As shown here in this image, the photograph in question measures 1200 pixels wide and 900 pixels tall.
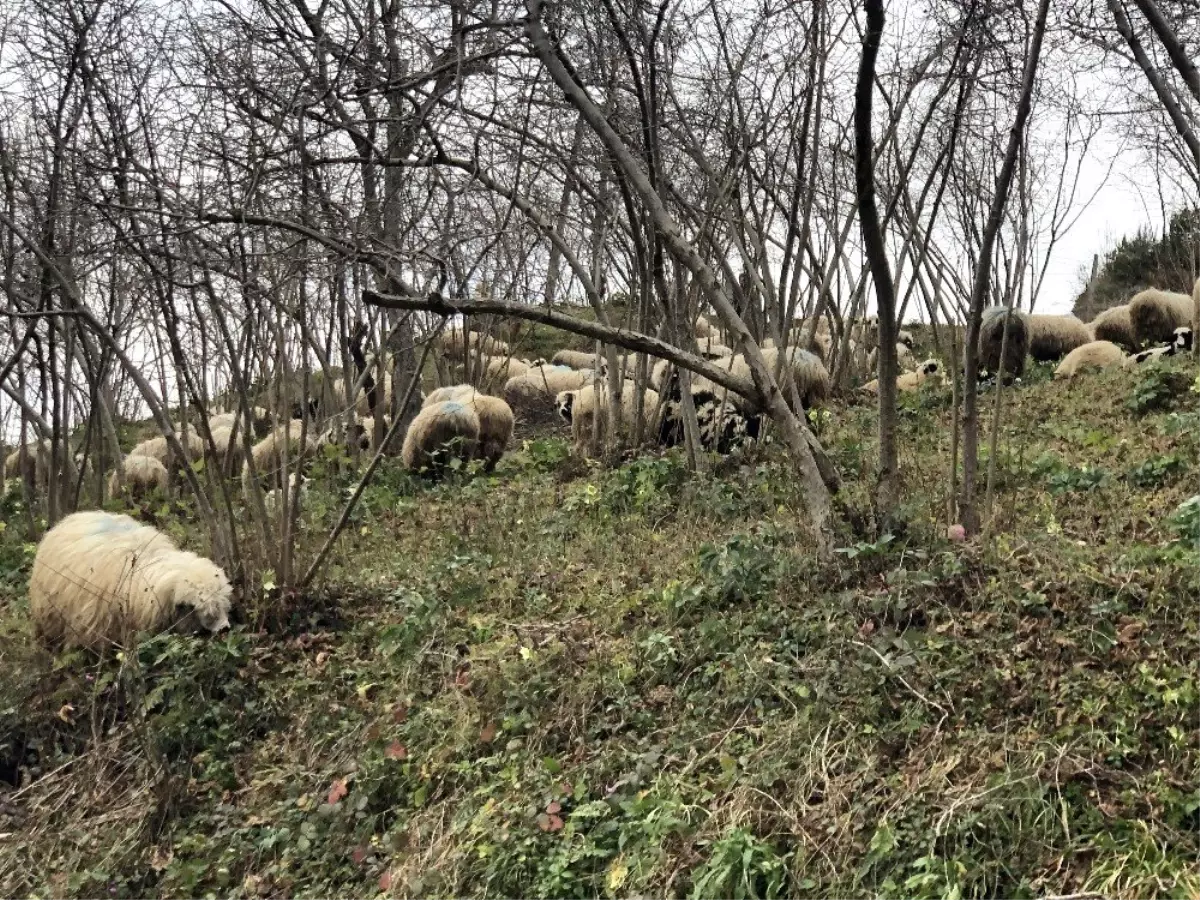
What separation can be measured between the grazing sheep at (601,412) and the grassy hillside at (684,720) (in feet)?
10.4

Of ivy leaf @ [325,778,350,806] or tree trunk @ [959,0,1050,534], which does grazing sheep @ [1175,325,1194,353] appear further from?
ivy leaf @ [325,778,350,806]

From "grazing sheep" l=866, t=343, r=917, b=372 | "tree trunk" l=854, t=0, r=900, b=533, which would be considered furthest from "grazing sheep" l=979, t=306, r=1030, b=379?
"tree trunk" l=854, t=0, r=900, b=533

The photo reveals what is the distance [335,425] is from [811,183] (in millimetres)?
7218

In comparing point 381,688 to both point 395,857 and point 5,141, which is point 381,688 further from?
point 5,141

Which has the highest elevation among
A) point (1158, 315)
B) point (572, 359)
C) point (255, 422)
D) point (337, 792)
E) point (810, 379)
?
point (572, 359)

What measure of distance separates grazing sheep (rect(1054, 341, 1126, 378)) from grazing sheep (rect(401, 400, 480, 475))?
7407 mm

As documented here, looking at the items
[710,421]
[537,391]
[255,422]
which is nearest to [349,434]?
[710,421]

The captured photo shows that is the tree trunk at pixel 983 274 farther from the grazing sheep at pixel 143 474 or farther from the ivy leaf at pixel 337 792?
the grazing sheep at pixel 143 474

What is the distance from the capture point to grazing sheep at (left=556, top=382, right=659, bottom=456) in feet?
34.9

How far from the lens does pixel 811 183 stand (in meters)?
8.16

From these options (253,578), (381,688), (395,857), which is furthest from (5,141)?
(395,857)

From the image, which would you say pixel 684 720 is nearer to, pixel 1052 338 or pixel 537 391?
pixel 1052 338

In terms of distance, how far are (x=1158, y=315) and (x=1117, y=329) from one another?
3.15 feet

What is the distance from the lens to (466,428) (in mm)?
11625
